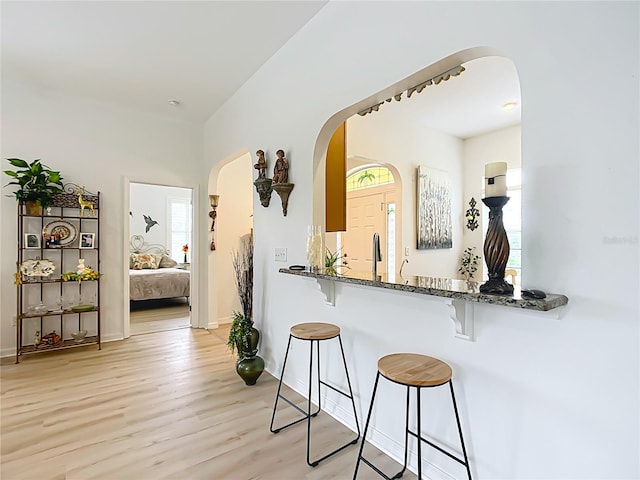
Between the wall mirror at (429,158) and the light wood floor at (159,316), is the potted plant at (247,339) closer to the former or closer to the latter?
the wall mirror at (429,158)

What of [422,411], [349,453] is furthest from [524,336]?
[349,453]

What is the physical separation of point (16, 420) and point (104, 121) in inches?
134

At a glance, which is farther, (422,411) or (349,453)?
(349,453)

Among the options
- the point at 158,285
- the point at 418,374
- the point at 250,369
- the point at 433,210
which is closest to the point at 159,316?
the point at 158,285

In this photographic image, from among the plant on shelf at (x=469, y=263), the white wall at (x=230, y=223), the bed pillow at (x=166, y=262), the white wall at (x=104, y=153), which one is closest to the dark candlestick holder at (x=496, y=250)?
the plant on shelf at (x=469, y=263)

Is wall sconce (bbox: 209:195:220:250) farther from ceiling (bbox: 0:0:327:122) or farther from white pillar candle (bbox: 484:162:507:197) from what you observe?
white pillar candle (bbox: 484:162:507:197)

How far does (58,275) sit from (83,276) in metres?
0.35

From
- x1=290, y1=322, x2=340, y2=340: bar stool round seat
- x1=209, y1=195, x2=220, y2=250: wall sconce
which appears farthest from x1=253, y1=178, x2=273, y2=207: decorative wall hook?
x1=209, y1=195, x2=220, y2=250: wall sconce

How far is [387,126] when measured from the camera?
172 inches

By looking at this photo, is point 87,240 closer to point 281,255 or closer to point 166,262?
point 281,255

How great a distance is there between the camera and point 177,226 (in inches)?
334

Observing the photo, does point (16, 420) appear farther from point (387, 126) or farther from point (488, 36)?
point (387, 126)

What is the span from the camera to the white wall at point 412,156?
417cm

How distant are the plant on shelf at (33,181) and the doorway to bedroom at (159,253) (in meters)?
2.41
